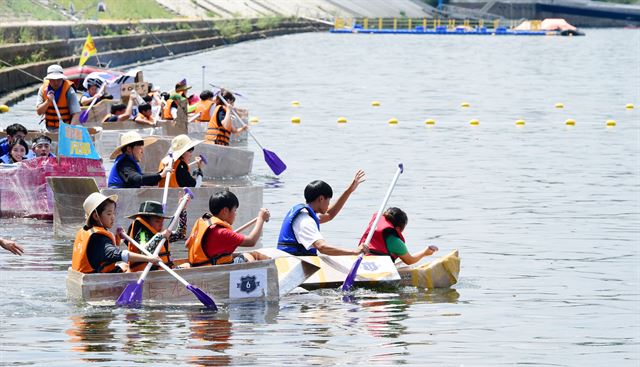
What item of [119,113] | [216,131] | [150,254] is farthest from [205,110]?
[150,254]

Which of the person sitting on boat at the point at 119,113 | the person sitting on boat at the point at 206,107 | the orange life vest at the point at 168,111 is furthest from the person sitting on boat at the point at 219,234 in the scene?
the person sitting on boat at the point at 206,107

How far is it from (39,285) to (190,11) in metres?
81.0

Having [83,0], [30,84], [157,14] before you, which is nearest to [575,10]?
[157,14]

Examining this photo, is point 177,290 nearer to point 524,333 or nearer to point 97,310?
point 97,310

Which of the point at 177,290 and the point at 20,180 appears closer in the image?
the point at 177,290

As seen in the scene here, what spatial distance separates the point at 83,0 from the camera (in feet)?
236

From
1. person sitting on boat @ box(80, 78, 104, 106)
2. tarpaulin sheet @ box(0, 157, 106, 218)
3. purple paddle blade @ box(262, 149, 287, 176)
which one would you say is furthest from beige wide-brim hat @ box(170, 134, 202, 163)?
person sitting on boat @ box(80, 78, 104, 106)

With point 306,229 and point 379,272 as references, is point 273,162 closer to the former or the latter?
point 379,272

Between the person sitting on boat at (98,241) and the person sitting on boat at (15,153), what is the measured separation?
20.2 ft

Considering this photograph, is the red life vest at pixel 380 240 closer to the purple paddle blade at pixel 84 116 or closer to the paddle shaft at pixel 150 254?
the paddle shaft at pixel 150 254

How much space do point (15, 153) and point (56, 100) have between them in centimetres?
371

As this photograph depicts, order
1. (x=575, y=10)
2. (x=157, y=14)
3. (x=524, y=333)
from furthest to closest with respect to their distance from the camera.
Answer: (x=575, y=10), (x=157, y=14), (x=524, y=333)

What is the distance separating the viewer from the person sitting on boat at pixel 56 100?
22.3 m

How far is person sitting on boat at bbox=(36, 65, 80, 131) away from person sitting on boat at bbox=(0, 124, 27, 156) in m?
3.13
